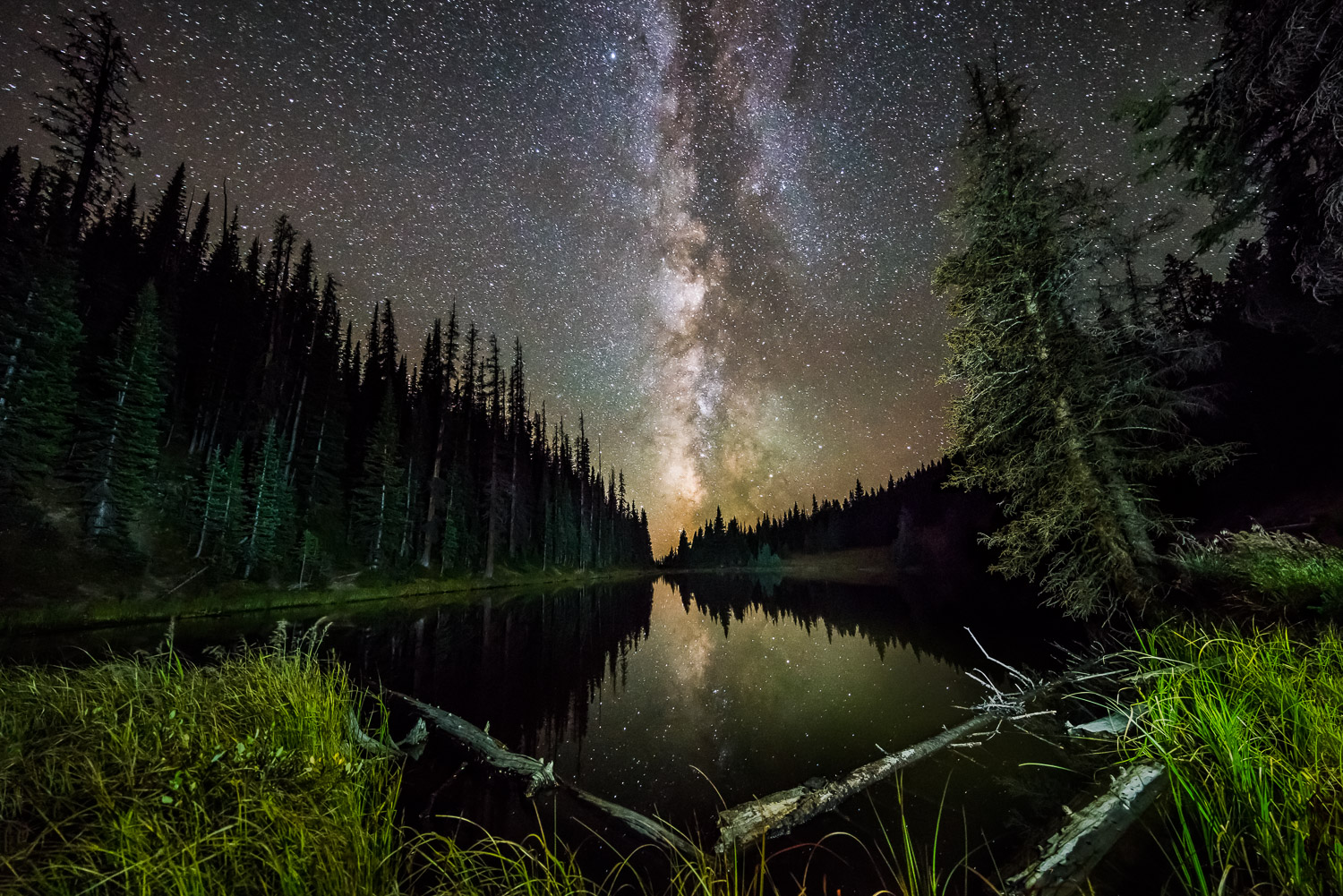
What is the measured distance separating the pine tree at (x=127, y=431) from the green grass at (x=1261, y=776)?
31.0 m

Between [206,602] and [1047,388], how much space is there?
101 ft

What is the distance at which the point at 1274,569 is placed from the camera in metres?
7.54

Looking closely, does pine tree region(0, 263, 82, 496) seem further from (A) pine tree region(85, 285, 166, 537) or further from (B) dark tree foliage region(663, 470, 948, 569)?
(B) dark tree foliage region(663, 470, 948, 569)

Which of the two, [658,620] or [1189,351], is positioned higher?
[1189,351]

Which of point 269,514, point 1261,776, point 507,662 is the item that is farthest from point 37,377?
point 1261,776

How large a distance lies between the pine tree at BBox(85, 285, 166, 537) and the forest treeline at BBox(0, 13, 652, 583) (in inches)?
2.9

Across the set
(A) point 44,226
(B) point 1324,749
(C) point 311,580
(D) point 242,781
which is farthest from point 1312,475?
(A) point 44,226

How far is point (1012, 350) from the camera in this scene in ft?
34.7

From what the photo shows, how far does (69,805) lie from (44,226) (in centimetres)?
3195

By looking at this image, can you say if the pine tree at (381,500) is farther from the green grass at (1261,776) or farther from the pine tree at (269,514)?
the green grass at (1261,776)

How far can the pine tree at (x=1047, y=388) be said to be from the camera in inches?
381

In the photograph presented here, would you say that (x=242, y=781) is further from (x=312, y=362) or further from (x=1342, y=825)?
(x=312, y=362)

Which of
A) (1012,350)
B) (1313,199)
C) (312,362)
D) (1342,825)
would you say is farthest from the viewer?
(312,362)

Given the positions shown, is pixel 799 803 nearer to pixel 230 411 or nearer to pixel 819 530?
pixel 230 411
